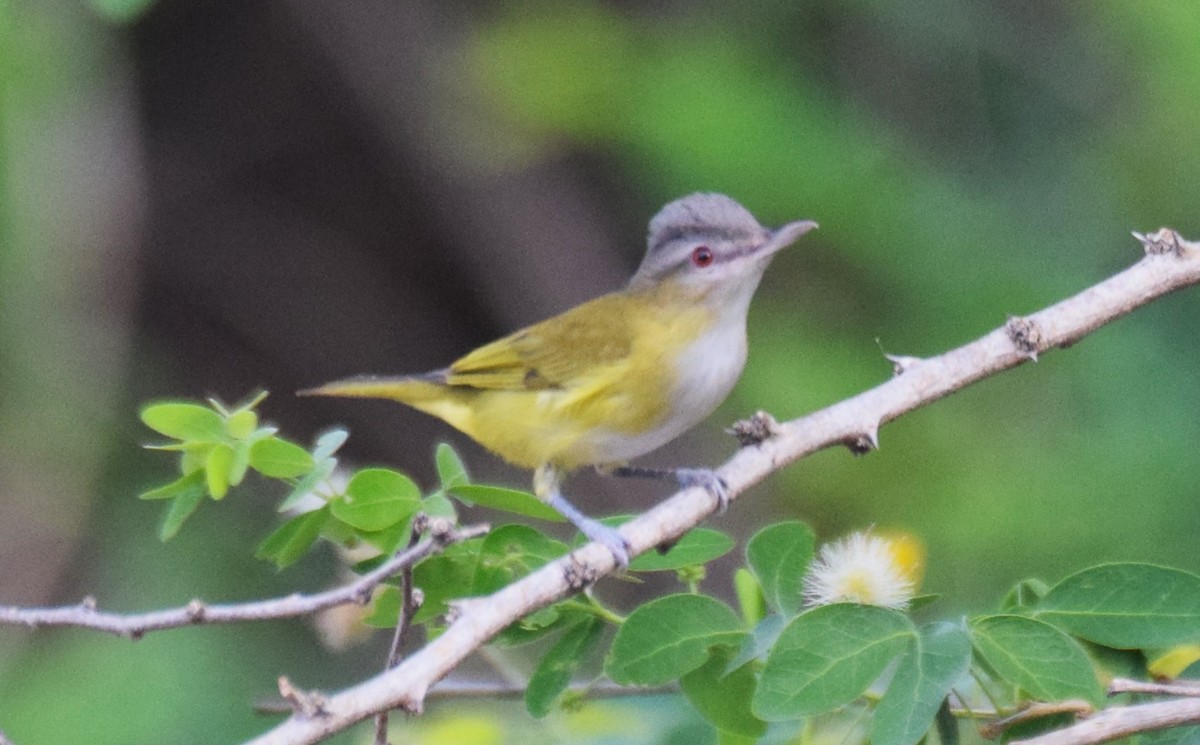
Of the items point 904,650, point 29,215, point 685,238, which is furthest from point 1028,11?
point 904,650

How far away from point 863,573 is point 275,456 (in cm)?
78

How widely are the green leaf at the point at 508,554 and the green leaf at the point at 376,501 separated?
0.42 ft

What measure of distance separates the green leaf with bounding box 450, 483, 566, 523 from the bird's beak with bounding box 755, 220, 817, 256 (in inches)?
41.7

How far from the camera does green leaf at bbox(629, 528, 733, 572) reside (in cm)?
196

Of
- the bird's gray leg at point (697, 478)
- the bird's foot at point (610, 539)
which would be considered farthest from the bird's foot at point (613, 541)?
the bird's gray leg at point (697, 478)

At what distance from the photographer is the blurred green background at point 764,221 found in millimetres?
4027

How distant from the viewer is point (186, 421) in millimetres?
1782

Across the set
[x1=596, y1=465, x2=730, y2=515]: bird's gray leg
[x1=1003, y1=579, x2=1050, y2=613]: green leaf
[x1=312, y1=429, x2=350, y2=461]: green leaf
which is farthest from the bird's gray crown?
[x1=312, y1=429, x2=350, y2=461]: green leaf

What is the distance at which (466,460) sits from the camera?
695 cm

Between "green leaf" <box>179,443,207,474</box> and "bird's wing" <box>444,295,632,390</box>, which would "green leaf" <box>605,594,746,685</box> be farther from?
"bird's wing" <box>444,295,632,390</box>

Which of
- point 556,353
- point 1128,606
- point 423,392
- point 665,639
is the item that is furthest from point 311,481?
point 423,392

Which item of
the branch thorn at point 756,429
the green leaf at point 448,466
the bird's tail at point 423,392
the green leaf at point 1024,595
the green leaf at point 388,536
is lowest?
the green leaf at point 1024,595

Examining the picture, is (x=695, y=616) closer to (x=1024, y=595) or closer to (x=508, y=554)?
(x=508, y=554)

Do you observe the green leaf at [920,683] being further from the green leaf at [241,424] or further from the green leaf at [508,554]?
the green leaf at [241,424]
